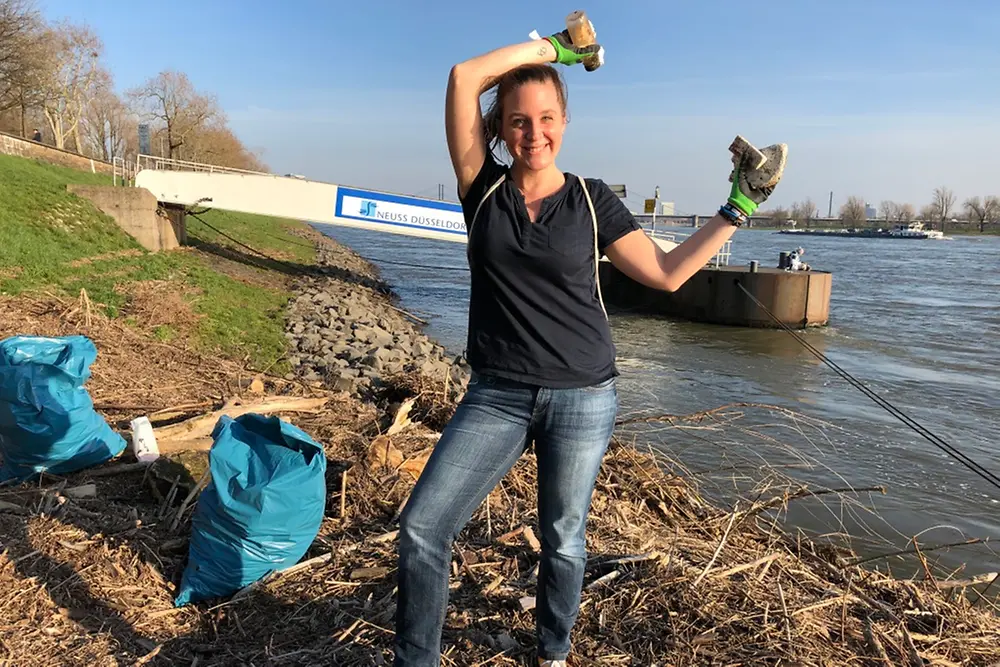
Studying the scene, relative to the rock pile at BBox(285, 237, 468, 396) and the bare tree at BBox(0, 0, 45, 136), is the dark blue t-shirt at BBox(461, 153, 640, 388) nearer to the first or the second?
the rock pile at BBox(285, 237, 468, 396)

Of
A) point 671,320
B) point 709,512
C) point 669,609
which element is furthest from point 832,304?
point 669,609

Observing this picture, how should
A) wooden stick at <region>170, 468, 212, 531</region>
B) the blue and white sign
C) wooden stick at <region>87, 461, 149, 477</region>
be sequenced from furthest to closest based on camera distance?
the blue and white sign, wooden stick at <region>87, 461, 149, 477</region>, wooden stick at <region>170, 468, 212, 531</region>

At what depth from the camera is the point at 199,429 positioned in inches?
175

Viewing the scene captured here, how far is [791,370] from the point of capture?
1470 centimetres

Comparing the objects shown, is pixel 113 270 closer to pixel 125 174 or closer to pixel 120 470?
pixel 120 470

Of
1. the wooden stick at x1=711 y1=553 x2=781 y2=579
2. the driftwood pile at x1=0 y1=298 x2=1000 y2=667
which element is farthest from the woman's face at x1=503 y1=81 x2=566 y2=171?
the wooden stick at x1=711 y1=553 x2=781 y2=579

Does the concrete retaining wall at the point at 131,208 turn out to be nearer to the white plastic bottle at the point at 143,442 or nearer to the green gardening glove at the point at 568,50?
the white plastic bottle at the point at 143,442

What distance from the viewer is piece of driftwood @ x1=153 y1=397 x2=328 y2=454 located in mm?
4238

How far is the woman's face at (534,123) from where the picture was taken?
2.04 m

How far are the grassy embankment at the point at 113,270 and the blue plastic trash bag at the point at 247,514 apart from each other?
236 inches

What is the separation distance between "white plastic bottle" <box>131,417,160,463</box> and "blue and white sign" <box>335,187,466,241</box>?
15052 mm

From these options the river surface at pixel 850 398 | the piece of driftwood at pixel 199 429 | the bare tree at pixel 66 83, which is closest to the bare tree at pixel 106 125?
the bare tree at pixel 66 83

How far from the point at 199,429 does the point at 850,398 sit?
36.9 ft

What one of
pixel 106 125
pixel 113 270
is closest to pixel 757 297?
pixel 113 270
